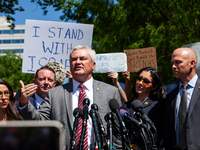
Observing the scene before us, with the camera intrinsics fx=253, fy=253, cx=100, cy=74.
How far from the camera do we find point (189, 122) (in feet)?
8.23

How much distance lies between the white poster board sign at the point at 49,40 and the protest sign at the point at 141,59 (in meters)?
0.90

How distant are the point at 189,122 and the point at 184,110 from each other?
13cm

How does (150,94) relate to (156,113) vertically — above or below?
above

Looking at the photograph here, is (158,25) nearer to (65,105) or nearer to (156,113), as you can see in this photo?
(156,113)

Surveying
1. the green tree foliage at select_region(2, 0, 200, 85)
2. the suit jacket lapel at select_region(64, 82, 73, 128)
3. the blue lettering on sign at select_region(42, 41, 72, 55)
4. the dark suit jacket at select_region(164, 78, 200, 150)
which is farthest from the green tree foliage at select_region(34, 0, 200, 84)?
the suit jacket lapel at select_region(64, 82, 73, 128)

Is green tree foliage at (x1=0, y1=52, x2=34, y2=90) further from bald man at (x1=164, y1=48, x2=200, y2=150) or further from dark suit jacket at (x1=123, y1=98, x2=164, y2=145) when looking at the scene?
bald man at (x1=164, y1=48, x2=200, y2=150)

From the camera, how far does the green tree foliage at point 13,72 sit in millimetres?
30469

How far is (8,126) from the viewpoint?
0.71 metres

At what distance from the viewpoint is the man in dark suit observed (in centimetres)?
256

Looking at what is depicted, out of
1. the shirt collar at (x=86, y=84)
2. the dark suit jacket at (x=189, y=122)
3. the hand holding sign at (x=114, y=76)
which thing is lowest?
the dark suit jacket at (x=189, y=122)

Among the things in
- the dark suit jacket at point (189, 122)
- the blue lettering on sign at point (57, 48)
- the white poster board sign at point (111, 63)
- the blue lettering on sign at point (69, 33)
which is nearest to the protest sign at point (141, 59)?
the white poster board sign at point (111, 63)

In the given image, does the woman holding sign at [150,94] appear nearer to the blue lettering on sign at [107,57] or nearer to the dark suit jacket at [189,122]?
the dark suit jacket at [189,122]

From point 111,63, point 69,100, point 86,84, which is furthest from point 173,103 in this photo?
point 111,63

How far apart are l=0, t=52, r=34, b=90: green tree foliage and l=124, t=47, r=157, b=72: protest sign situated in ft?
88.2
